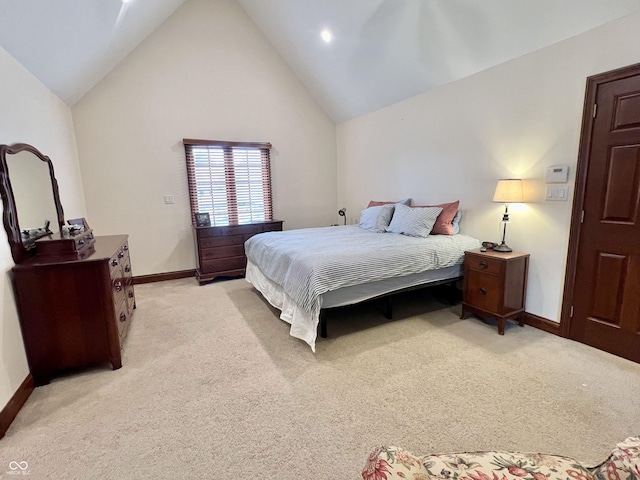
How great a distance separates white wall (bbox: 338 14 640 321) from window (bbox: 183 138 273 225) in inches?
84.6

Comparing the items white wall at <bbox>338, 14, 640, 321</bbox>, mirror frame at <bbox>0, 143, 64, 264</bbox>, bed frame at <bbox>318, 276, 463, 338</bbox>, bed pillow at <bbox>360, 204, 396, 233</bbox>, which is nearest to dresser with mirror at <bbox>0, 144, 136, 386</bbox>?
mirror frame at <bbox>0, 143, 64, 264</bbox>

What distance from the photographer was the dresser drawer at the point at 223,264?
4.28 metres

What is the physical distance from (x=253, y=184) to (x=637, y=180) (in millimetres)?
4331

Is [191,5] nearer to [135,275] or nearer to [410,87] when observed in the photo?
[410,87]

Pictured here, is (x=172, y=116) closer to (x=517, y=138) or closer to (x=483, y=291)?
(x=517, y=138)

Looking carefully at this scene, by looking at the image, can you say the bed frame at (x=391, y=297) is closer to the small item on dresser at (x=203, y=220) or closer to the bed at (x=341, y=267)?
the bed at (x=341, y=267)

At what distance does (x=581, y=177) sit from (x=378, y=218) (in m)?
2.02

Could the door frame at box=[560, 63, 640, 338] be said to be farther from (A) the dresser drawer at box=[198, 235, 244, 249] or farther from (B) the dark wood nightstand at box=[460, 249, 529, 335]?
(A) the dresser drawer at box=[198, 235, 244, 249]

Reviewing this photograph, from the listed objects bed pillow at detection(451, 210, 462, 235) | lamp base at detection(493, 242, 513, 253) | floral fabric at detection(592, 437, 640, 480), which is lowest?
floral fabric at detection(592, 437, 640, 480)

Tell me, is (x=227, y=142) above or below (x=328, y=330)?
above

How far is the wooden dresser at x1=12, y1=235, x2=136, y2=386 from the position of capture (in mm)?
2031

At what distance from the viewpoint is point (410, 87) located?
3.77m

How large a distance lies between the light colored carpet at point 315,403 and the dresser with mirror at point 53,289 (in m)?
0.19

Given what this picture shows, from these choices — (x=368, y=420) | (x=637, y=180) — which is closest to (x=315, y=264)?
(x=368, y=420)
